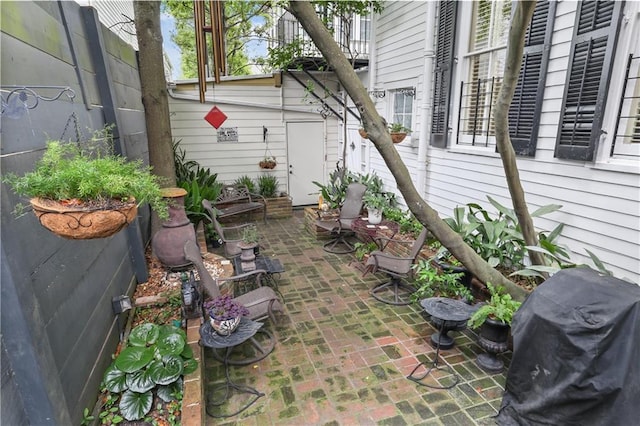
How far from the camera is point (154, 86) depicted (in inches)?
172

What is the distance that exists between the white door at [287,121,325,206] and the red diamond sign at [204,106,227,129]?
1545 millimetres

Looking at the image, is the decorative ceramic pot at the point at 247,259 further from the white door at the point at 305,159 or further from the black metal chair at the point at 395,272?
the white door at the point at 305,159

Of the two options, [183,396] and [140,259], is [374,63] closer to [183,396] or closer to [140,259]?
[140,259]

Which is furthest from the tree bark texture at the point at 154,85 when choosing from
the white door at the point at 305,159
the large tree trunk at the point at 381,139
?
the white door at the point at 305,159

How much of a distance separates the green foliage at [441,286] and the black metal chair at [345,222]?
6.47 feet

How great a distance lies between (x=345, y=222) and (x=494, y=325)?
3.35m

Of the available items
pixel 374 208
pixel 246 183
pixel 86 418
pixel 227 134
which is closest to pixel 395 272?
pixel 374 208

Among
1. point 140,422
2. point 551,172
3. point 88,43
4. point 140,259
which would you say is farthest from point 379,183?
point 140,422

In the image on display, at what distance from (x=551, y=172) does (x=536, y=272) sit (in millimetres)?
1042

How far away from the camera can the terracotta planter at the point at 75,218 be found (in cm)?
141

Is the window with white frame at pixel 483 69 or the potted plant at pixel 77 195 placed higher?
the window with white frame at pixel 483 69

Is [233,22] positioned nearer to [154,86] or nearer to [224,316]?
[154,86]

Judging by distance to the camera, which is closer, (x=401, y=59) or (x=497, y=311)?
(x=497, y=311)

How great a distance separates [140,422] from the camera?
213 cm
